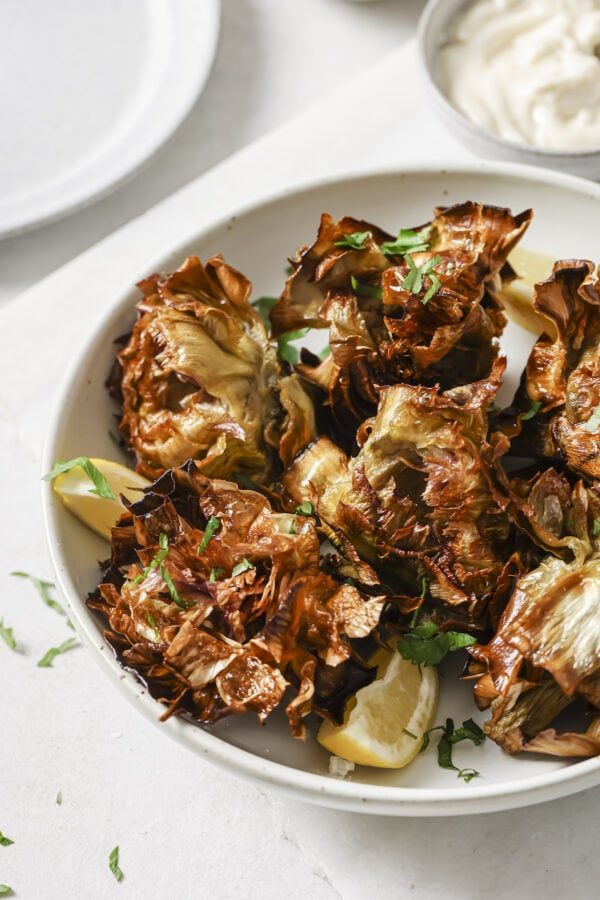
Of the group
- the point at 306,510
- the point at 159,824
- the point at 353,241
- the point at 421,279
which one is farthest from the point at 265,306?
the point at 159,824

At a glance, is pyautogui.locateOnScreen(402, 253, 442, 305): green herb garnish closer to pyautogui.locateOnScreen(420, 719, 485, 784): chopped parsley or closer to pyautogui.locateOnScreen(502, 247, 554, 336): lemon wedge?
pyautogui.locateOnScreen(502, 247, 554, 336): lemon wedge

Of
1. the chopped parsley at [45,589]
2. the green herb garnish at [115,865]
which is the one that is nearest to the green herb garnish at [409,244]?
the chopped parsley at [45,589]

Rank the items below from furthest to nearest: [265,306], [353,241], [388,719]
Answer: [265,306], [353,241], [388,719]

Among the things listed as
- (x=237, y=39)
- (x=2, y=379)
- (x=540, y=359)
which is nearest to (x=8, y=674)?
(x=2, y=379)

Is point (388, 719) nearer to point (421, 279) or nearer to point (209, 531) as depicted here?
point (209, 531)

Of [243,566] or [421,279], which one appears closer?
[243,566]

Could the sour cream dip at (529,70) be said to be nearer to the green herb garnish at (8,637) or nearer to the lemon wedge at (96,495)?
the lemon wedge at (96,495)

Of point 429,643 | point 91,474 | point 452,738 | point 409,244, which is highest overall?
point 409,244
